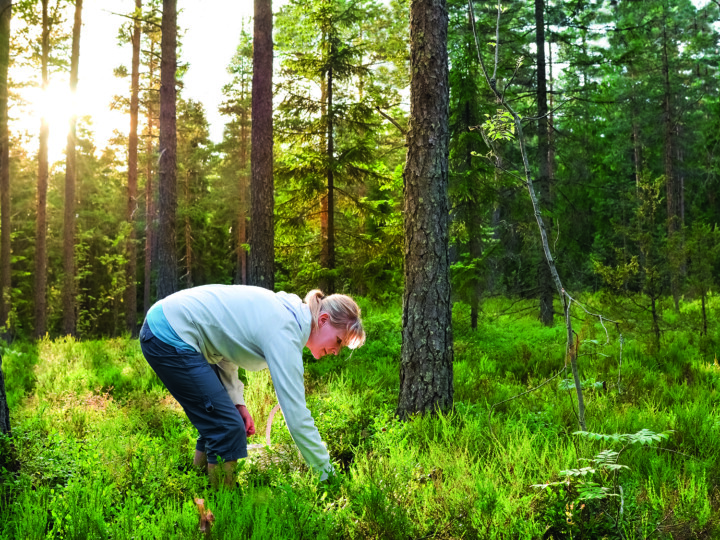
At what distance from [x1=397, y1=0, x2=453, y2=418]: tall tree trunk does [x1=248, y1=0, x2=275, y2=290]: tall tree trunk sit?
4.50 m

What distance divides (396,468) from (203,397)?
1.29m

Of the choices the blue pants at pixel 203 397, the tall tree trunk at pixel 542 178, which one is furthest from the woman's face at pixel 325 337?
the tall tree trunk at pixel 542 178

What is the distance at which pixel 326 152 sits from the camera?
10.2 meters

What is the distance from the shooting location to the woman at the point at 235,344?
2.93 metres

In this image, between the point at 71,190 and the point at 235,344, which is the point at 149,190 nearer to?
the point at 71,190

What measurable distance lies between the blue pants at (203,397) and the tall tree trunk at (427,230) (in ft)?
6.82

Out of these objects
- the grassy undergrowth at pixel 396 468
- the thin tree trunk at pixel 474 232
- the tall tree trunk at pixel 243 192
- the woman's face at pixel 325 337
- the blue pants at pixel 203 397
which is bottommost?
the grassy undergrowth at pixel 396 468

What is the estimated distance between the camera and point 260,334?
2992 millimetres

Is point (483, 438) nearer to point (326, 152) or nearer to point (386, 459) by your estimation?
point (386, 459)

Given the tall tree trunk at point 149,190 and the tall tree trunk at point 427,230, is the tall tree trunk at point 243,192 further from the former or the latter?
the tall tree trunk at point 427,230

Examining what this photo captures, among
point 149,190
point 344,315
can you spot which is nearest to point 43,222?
point 149,190

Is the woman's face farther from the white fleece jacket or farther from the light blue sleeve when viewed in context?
the light blue sleeve

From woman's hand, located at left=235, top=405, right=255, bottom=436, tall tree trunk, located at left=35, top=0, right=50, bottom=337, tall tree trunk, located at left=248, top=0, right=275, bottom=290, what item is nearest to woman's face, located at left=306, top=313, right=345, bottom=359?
woman's hand, located at left=235, top=405, right=255, bottom=436

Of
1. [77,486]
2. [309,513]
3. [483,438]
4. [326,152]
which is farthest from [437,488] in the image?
[326,152]
